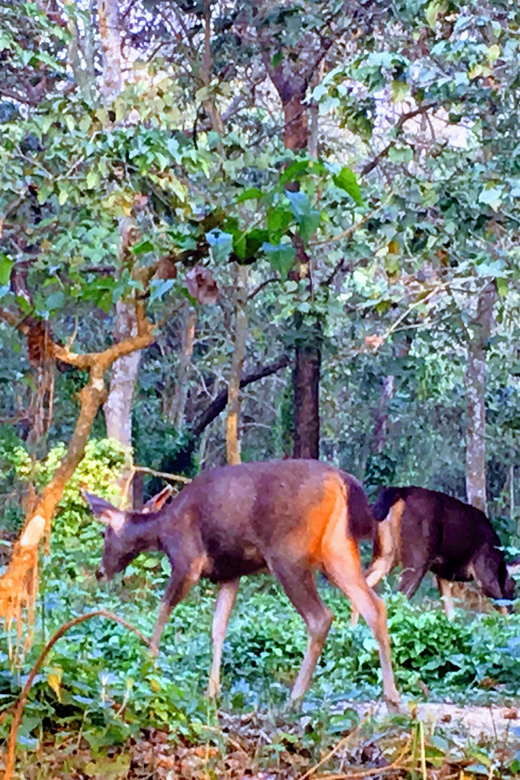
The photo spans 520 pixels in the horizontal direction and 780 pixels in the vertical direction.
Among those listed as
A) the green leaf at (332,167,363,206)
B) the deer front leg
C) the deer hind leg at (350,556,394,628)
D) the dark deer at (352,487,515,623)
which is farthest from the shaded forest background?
the dark deer at (352,487,515,623)

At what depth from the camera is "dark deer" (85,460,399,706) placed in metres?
5.48

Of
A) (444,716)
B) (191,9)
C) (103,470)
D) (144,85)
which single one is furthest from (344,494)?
(191,9)

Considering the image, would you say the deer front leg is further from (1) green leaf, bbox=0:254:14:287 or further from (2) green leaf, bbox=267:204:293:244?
(2) green leaf, bbox=267:204:293:244

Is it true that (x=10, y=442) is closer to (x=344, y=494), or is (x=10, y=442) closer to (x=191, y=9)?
(x=191, y=9)

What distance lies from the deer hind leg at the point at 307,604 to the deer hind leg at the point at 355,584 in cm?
14

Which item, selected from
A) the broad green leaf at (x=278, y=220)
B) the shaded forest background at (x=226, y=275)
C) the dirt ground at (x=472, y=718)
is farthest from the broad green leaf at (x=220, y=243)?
the dirt ground at (x=472, y=718)

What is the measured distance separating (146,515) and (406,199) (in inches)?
102

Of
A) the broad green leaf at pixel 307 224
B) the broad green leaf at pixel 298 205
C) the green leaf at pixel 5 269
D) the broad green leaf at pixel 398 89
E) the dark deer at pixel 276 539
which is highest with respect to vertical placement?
the broad green leaf at pixel 398 89

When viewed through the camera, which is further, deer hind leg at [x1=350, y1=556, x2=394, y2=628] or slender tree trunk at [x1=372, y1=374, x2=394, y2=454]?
slender tree trunk at [x1=372, y1=374, x2=394, y2=454]

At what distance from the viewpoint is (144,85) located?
8.37m

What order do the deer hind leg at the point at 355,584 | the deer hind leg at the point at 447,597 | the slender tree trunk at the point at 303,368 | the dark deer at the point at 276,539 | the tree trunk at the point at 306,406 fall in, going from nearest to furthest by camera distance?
the deer hind leg at the point at 355,584 < the dark deer at the point at 276,539 < the deer hind leg at the point at 447,597 < the slender tree trunk at the point at 303,368 < the tree trunk at the point at 306,406

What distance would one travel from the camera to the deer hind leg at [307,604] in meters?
5.38

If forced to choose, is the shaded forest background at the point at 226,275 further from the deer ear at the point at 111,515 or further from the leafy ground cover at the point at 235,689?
the deer ear at the point at 111,515

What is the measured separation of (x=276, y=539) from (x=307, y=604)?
40 centimetres
